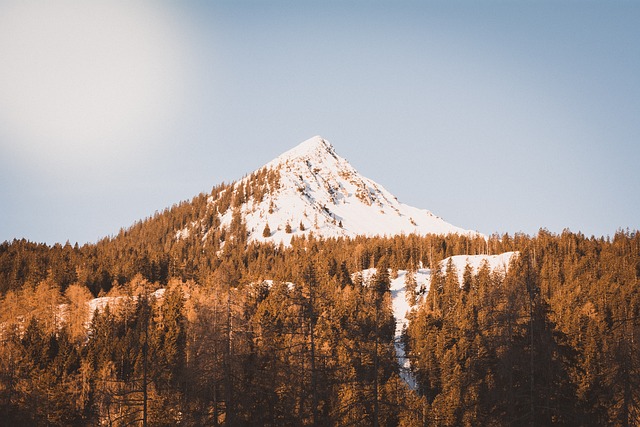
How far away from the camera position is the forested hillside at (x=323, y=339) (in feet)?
79.9

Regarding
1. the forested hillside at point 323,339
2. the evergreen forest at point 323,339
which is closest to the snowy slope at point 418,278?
the evergreen forest at point 323,339

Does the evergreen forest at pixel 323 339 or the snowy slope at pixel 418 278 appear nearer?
the evergreen forest at pixel 323 339

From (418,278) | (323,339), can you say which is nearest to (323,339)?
(323,339)

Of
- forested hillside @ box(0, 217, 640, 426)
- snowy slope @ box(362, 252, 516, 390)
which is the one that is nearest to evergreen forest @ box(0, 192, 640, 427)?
forested hillside @ box(0, 217, 640, 426)

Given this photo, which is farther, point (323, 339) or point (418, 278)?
point (418, 278)

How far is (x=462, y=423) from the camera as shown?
6153cm

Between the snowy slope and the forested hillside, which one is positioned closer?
the forested hillside

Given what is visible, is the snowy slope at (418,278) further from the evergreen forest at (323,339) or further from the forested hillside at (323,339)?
the forested hillside at (323,339)

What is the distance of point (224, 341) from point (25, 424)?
50.4 meters

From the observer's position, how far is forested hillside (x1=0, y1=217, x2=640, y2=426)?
24344mm

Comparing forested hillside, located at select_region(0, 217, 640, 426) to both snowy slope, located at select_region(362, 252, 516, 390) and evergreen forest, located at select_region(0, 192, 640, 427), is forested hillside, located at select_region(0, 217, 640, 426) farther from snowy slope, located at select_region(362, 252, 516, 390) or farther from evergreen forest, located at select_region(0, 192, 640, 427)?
snowy slope, located at select_region(362, 252, 516, 390)

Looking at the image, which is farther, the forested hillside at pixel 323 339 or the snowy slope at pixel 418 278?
the snowy slope at pixel 418 278

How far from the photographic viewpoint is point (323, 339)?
50.5 meters

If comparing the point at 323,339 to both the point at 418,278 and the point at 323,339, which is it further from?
the point at 418,278
